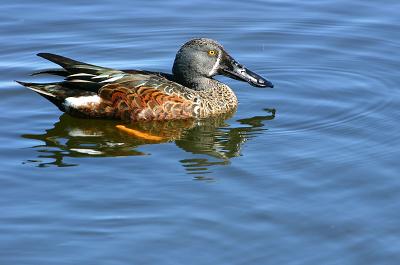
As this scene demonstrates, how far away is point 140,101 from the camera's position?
12.5 m

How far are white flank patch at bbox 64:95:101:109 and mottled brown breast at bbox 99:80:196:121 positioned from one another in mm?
100

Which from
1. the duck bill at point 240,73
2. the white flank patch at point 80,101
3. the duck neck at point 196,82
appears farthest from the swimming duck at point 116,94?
the duck bill at point 240,73

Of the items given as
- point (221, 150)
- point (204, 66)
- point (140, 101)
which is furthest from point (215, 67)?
point (221, 150)

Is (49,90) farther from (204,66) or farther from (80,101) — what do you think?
(204,66)

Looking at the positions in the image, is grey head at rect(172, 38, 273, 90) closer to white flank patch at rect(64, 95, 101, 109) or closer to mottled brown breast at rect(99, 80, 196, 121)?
mottled brown breast at rect(99, 80, 196, 121)

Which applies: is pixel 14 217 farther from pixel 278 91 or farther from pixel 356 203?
pixel 278 91

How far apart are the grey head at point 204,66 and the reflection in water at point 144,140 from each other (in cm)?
58

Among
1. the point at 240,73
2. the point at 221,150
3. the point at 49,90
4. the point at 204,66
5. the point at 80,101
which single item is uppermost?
the point at 204,66

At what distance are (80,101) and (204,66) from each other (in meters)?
1.61

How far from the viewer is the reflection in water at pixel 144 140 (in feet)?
37.1

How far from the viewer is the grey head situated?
1288 cm

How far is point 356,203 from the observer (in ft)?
32.5

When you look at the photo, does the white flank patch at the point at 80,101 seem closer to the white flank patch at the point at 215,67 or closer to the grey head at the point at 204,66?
the grey head at the point at 204,66

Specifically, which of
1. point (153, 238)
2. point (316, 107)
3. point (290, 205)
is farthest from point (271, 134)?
point (153, 238)
